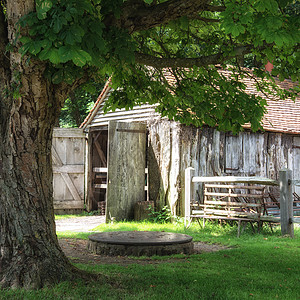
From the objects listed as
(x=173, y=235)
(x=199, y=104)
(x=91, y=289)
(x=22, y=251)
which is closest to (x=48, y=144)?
(x=22, y=251)

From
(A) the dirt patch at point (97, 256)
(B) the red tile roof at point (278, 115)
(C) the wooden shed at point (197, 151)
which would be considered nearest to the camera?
(A) the dirt patch at point (97, 256)

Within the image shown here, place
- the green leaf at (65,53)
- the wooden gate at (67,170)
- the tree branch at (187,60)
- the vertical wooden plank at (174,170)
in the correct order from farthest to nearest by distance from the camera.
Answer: the wooden gate at (67,170), the vertical wooden plank at (174,170), the tree branch at (187,60), the green leaf at (65,53)

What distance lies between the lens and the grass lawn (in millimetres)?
4633

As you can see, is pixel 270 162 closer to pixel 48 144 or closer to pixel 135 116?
pixel 135 116

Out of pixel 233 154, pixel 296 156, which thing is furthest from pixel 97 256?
pixel 296 156

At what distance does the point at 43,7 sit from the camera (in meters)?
3.86

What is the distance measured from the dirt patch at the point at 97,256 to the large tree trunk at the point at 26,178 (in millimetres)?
1631

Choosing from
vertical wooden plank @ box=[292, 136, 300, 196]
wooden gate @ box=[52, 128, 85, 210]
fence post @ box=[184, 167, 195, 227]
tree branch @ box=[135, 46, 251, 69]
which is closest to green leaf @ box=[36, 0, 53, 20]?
tree branch @ box=[135, 46, 251, 69]

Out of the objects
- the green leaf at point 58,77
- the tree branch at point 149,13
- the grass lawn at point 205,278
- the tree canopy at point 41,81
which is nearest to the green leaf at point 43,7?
the tree canopy at point 41,81

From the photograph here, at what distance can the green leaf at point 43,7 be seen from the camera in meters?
3.83

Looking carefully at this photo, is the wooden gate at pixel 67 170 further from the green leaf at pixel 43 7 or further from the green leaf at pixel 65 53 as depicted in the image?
the green leaf at pixel 65 53

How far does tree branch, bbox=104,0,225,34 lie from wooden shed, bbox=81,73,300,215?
611 centimetres

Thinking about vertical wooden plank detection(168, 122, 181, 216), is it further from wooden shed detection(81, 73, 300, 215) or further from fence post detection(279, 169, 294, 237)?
fence post detection(279, 169, 294, 237)

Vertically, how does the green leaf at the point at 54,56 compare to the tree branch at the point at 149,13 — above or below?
below
